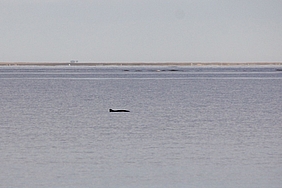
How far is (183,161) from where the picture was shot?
17.2m

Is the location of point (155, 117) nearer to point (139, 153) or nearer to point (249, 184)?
point (139, 153)

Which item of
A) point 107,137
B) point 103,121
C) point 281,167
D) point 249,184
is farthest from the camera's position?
point 103,121

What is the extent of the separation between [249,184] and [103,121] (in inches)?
580

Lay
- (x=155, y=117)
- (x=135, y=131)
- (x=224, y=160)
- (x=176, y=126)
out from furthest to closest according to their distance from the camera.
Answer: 1. (x=155, y=117)
2. (x=176, y=126)
3. (x=135, y=131)
4. (x=224, y=160)

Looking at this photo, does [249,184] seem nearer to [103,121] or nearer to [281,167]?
[281,167]

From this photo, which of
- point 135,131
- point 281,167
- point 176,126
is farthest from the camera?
point 176,126

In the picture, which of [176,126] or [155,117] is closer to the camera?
[176,126]

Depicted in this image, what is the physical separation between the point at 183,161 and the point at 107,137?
556cm

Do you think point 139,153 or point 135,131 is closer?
point 139,153

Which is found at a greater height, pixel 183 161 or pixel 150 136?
pixel 150 136

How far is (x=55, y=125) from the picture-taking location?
26500 mm

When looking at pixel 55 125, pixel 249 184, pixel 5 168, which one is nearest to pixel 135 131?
pixel 55 125

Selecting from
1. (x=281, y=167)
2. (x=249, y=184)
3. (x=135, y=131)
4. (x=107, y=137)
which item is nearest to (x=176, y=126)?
(x=135, y=131)

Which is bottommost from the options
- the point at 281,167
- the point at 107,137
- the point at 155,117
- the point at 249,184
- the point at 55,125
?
the point at 249,184
